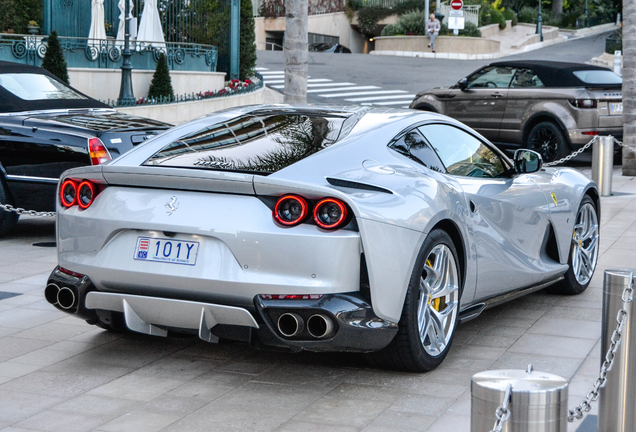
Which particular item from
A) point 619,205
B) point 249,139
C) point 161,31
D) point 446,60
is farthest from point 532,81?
point 446,60

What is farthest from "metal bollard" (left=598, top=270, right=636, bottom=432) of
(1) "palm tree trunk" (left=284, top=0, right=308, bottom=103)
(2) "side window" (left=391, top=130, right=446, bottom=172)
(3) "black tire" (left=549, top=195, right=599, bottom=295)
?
(1) "palm tree trunk" (left=284, top=0, right=308, bottom=103)

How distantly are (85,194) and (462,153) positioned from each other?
7.49ft

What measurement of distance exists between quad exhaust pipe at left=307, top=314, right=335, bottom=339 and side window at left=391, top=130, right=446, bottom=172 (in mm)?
1209

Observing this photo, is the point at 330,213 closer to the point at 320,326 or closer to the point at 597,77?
the point at 320,326

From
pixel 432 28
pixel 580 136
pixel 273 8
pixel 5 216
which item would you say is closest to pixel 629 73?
pixel 580 136

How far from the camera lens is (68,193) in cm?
480

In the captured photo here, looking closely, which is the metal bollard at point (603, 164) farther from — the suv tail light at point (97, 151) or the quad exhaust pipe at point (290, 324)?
the quad exhaust pipe at point (290, 324)

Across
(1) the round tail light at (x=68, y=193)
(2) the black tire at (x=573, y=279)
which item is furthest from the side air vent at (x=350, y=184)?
(2) the black tire at (x=573, y=279)

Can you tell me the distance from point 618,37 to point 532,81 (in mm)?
25312

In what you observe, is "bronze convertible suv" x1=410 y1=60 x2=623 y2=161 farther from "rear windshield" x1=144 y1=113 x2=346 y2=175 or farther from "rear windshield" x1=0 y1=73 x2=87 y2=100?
"rear windshield" x1=144 y1=113 x2=346 y2=175

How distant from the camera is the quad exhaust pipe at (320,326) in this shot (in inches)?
164

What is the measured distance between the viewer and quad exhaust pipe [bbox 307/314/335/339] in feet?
13.7

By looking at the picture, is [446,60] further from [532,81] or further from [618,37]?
[532,81]

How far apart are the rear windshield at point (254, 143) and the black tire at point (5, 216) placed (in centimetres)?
407
